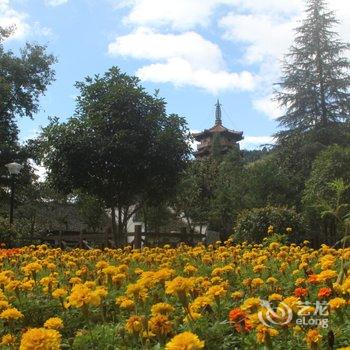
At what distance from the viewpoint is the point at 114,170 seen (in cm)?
1634

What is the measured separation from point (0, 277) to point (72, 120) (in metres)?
13.5

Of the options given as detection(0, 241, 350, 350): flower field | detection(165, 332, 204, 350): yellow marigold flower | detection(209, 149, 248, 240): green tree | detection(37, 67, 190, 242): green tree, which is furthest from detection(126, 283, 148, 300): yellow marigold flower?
detection(209, 149, 248, 240): green tree

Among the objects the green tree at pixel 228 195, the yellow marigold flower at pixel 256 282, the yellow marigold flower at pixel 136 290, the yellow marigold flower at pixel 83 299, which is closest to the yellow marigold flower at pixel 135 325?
the yellow marigold flower at pixel 83 299

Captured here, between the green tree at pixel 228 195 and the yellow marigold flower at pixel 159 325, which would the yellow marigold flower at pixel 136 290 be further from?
the green tree at pixel 228 195

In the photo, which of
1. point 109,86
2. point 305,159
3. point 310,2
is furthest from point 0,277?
point 310,2

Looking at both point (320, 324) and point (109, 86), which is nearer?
point (320, 324)

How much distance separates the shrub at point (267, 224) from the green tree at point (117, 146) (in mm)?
3696

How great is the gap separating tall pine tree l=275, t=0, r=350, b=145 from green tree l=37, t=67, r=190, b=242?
593 inches

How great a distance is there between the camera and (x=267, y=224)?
44.4ft

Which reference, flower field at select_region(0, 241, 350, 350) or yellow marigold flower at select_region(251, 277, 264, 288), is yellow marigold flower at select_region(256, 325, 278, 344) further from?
yellow marigold flower at select_region(251, 277, 264, 288)

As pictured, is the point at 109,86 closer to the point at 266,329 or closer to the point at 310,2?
the point at 266,329

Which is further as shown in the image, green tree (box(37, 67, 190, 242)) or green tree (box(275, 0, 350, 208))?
green tree (box(275, 0, 350, 208))

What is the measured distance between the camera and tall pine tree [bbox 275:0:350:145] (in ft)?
99.9

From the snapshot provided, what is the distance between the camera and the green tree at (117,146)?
53.2 ft
